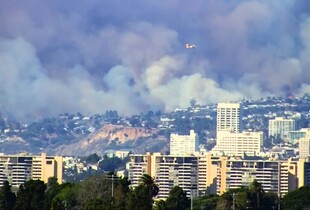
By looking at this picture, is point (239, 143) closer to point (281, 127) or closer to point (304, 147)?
point (304, 147)

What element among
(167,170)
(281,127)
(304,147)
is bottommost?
(167,170)

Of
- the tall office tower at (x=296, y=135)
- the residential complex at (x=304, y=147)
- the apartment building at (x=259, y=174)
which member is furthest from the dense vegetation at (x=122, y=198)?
the tall office tower at (x=296, y=135)

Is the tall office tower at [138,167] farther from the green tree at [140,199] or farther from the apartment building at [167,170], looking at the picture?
the green tree at [140,199]

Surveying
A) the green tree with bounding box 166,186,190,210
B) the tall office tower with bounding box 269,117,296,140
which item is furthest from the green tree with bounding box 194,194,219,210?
the tall office tower with bounding box 269,117,296,140

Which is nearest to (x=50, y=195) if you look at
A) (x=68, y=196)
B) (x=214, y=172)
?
(x=68, y=196)

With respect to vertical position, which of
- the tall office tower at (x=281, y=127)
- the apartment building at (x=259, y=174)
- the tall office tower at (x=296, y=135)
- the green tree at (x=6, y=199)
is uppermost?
the tall office tower at (x=281, y=127)

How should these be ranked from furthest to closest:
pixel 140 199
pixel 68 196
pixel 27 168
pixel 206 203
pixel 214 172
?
pixel 27 168 < pixel 214 172 < pixel 206 203 < pixel 68 196 < pixel 140 199

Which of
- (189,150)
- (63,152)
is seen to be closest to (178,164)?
(189,150)
